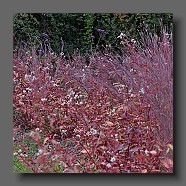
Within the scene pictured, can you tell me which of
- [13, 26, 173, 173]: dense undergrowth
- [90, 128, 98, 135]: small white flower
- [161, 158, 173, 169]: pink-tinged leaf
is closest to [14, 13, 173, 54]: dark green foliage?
[13, 26, 173, 173]: dense undergrowth

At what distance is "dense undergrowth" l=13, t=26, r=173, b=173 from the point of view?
409 centimetres

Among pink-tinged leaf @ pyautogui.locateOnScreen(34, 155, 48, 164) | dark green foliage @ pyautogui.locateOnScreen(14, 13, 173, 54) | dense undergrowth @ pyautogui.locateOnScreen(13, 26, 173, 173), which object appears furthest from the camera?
dark green foliage @ pyautogui.locateOnScreen(14, 13, 173, 54)

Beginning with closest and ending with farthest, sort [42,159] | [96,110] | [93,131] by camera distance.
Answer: [42,159]
[93,131]
[96,110]

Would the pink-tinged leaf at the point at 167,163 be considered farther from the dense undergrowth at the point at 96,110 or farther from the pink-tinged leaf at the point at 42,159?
the pink-tinged leaf at the point at 42,159

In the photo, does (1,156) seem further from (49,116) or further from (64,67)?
(64,67)

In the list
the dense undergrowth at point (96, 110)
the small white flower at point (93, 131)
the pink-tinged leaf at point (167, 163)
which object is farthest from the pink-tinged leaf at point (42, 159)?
the pink-tinged leaf at point (167, 163)

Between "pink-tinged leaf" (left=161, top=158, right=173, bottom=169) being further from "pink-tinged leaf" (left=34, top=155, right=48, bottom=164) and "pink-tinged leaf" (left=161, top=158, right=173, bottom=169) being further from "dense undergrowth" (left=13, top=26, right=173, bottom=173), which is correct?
"pink-tinged leaf" (left=34, top=155, right=48, bottom=164)

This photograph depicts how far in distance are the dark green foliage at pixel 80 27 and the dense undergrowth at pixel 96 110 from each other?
0.25 ft

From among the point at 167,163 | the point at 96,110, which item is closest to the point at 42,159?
the point at 96,110

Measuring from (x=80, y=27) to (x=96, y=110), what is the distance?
0.67 metres

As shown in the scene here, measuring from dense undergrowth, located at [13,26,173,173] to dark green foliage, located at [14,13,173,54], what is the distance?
8 centimetres

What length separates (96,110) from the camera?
14.4 feet

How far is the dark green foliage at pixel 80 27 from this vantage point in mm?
4285

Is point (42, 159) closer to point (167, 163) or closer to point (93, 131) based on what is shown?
point (93, 131)
